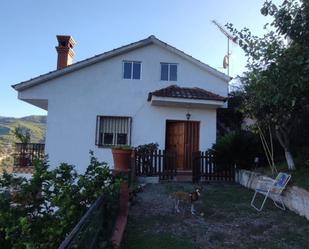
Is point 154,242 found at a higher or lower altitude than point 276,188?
lower

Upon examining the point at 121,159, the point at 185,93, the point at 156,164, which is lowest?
the point at 156,164

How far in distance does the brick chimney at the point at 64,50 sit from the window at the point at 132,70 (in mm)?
4020

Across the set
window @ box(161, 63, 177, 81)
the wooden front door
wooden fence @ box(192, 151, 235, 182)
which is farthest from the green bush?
window @ box(161, 63, 177, 81)

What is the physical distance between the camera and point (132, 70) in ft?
50.4

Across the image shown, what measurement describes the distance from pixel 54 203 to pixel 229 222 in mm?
3591

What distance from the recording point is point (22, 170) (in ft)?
51.0

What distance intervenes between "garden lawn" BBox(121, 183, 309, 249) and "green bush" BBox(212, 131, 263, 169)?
3.72 m

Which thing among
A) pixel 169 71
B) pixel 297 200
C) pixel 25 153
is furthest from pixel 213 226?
pixel 25 153

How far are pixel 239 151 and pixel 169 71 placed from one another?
5233 mm

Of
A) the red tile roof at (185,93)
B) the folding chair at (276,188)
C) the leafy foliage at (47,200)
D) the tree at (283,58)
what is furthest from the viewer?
the red tile roof at (185,93)

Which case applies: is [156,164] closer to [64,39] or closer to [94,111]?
[94,111]

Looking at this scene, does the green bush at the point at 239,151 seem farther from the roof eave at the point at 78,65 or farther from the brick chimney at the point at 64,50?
the brick chimney at the point at 64,50

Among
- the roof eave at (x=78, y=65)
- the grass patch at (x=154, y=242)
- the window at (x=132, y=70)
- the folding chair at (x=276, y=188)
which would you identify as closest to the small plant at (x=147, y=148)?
the window at (x=132, y=70)

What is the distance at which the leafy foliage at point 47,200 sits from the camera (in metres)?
4.66
